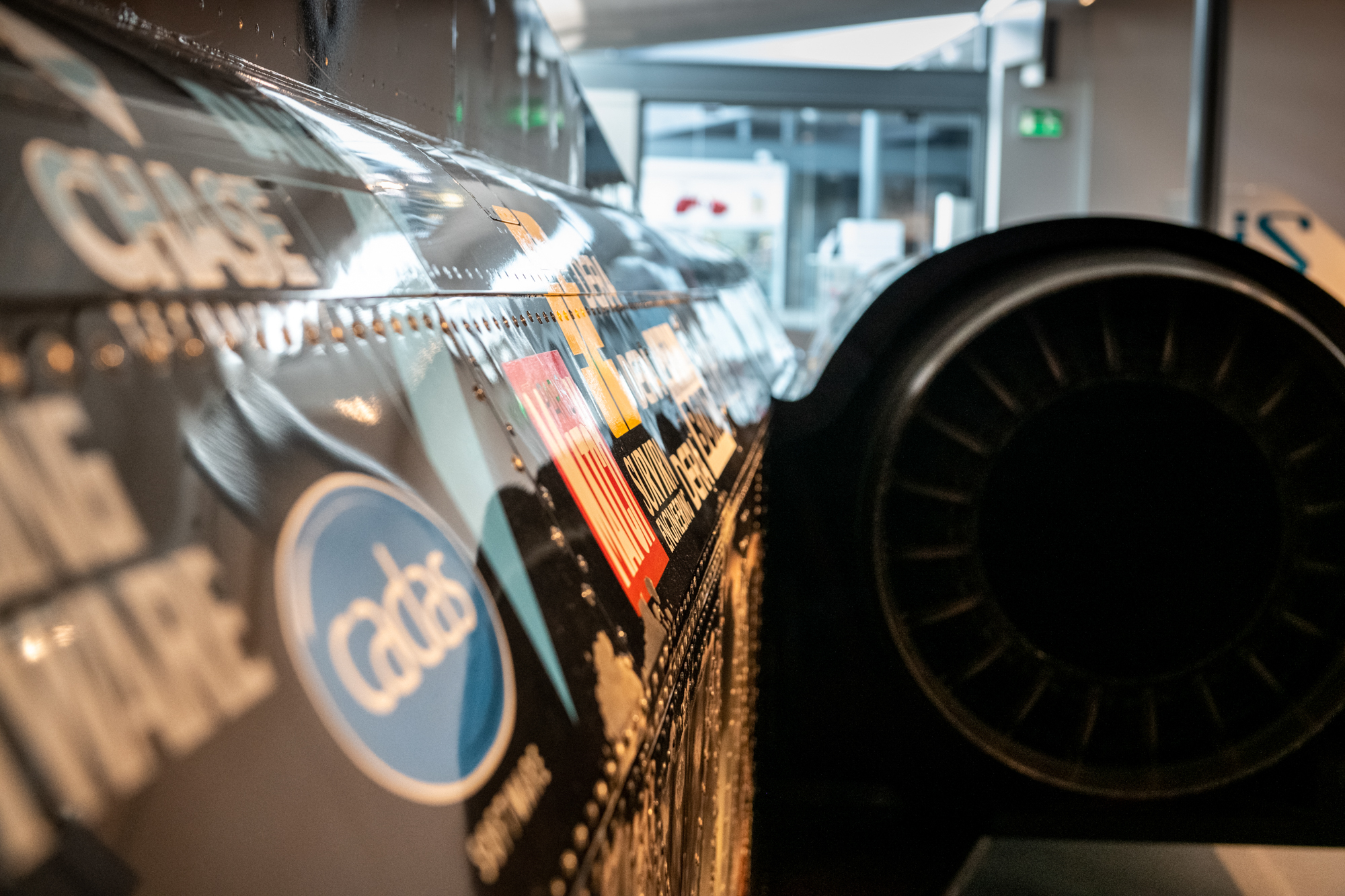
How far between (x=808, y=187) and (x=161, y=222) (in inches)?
326

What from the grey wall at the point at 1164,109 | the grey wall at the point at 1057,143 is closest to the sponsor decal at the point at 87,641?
the grey wall at the point at 1057,143

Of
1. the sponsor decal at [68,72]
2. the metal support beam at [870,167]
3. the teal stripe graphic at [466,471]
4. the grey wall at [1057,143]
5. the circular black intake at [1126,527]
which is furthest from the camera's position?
the metal support beam at [870,167]

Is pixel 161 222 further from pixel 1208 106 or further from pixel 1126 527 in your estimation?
pixel 1208 106

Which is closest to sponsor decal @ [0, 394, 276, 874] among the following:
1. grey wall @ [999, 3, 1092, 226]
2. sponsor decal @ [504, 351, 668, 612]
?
sponsor decal @ [504, 351, 668, 612]

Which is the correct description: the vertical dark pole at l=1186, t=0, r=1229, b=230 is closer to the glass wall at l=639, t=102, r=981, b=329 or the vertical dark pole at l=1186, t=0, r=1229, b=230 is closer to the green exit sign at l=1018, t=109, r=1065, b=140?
the green exit sign at l=1018, t=109, r=1065, b=140

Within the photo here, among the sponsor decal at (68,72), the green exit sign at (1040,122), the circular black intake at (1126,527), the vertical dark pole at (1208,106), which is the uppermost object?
the green exit sign at (1040,122)

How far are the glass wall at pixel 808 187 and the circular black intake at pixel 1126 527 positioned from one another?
20.3 ft

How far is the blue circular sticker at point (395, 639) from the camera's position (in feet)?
1.37

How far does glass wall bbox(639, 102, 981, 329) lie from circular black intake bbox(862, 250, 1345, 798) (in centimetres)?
617

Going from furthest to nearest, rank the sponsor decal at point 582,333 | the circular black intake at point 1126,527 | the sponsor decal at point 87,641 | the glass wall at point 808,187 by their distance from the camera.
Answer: the glass wall at point 808,187 → the circular black intake at point 1126,527 → the sponsor decal at point 582,333 → the sponsor decal at point 87,641

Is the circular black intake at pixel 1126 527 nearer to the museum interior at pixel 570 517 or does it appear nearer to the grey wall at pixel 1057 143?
A: the museum interior at pixel 570 517

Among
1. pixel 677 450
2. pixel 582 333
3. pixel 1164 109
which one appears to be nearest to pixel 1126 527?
pixel 677 450

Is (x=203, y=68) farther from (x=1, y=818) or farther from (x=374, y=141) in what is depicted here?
(x=1, y=818)

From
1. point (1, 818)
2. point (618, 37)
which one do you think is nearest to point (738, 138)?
point (618, 37)
